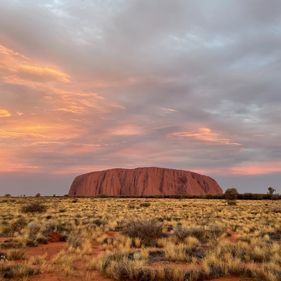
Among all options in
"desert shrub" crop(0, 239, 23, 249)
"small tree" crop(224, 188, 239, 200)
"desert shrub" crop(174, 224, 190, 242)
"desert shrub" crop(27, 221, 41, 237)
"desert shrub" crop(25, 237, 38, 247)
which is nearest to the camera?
"desert shrub" crop(0, 239, 23, 249)

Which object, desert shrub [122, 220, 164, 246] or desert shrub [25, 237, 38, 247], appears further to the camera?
desert shrub [122, 220, 164, 246]

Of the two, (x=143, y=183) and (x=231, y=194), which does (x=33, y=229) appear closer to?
(x=231, y=194)

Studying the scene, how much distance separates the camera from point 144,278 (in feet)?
28.7

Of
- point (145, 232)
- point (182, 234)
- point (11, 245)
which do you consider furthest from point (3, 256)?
point (182, 234)

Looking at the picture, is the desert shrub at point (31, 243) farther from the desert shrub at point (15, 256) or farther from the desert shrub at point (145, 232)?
the desert shrub at point (145, 232)

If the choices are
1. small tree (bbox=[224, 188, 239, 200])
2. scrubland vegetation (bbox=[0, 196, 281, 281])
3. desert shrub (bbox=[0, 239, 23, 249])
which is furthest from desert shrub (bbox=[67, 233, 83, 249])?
small tree (bbox=[224, 188, 239, 200])

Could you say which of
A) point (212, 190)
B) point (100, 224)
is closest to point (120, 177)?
point (212, 190)

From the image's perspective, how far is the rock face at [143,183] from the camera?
162 m

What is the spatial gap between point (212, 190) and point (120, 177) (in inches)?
1689

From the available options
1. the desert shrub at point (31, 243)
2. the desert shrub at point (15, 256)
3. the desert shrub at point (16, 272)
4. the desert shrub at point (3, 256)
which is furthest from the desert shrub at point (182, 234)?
the desert shrub at point (16, 272)

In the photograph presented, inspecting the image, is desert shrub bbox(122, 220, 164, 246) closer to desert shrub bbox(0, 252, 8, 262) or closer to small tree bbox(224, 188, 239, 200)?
desert shrub bbox(0, 252, 8, 262)

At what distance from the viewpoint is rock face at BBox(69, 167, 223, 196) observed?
161500 mm

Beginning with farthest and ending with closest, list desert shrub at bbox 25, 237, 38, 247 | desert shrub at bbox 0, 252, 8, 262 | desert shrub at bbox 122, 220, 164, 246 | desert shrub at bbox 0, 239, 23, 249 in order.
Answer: desert shrub at bbox 122, 220, 164, 246
desert shrub at bbox 25, 237, 38, 247
desert shrub at bbox 0, 239, 23, 249
desert shrub at bbox 0, 252, 8, 262

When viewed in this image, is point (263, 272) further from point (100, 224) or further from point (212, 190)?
point (212, 190)
